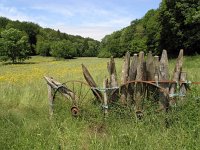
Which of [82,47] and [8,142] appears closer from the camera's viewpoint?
[8,142]

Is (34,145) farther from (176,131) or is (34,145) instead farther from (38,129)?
(176,131)

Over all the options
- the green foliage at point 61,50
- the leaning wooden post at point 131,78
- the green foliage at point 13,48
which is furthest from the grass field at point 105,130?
the green foliage at point 61,50

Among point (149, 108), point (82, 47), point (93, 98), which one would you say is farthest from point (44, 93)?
point (82, 47)

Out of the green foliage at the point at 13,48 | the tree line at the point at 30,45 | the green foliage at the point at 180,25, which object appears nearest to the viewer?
the green foliage at the point at 180,25

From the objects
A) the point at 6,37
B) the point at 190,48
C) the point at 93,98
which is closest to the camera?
the point at 93,98

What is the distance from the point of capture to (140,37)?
4026 inches

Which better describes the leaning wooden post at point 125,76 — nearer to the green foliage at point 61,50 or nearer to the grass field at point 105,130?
the grass field at point 105,130

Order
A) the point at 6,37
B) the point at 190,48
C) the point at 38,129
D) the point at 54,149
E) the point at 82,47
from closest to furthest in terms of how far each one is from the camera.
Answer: the point at 54,149 < the point at 38,129 < the point at 190,48 < the point at 6,37 < the point at 82,47

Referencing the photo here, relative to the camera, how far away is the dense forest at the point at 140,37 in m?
48.2

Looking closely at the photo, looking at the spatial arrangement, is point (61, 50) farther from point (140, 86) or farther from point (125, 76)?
point (140, 86)

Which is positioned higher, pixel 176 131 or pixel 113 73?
pixel 113 73

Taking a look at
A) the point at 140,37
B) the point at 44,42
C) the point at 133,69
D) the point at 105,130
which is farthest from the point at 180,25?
the point at 44,42

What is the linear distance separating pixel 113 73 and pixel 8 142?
3.02m

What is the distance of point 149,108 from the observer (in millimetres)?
7707
